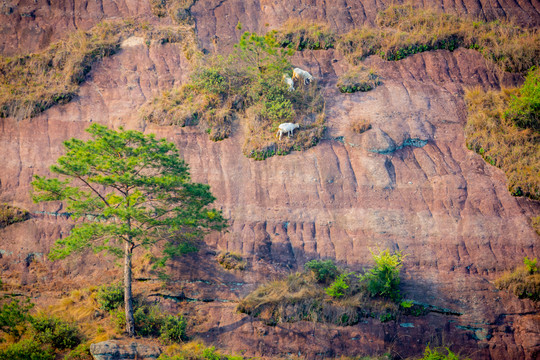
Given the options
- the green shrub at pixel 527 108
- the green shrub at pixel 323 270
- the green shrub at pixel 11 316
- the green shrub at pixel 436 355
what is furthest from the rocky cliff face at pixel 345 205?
the green shrub at pixel 11 316

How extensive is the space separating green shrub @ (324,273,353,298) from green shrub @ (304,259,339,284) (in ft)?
1.65

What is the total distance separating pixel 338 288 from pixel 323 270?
2.95 ft

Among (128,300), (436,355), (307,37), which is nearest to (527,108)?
(307,37)

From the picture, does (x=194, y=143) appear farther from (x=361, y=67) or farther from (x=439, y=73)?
(x=439, y=73)

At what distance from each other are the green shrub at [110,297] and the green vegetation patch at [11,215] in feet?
18.1

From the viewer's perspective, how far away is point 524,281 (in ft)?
51.4

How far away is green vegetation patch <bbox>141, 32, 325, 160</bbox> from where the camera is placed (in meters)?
20.4

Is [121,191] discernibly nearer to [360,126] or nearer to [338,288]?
[338,288]

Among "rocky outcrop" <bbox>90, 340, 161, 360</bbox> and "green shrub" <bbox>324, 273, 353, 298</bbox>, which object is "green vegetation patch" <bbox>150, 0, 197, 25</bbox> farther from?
"rocky outcrop" <bbox>90, 340, 161, 360</bbox>

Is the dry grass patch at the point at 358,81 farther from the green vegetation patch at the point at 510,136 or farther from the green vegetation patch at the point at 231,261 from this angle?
the green vegetation patch at the point at 231,261

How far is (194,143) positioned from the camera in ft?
67.3

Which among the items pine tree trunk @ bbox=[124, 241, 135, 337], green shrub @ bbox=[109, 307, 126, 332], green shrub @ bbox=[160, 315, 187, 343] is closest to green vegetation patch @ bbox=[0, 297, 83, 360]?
green shrub @ bbox=[109, 307, 126, 332]

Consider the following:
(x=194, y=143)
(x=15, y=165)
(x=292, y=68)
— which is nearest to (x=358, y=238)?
(x=194, y=143)

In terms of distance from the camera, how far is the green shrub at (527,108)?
19.4m
